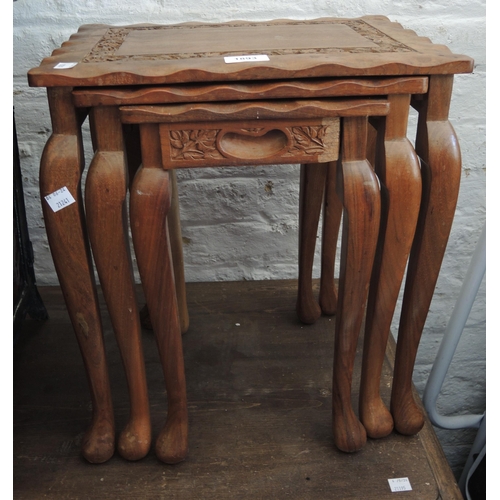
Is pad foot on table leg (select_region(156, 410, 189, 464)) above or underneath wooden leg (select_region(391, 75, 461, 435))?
underneath

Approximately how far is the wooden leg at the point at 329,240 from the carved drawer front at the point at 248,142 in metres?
0.32

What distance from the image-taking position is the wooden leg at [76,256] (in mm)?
779

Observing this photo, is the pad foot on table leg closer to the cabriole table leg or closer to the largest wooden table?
the largest wooden table

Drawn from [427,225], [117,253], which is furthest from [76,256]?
[427,225]

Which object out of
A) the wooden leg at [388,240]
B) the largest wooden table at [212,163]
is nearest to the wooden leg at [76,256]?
the largest wooden table at [212,163]

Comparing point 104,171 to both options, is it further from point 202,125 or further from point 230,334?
point 230,334

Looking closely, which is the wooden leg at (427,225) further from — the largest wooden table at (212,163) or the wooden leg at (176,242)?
the wooden leg at (176,242)

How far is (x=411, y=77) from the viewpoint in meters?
0.77

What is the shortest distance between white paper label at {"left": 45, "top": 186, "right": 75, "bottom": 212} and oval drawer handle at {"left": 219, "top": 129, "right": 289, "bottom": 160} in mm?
209

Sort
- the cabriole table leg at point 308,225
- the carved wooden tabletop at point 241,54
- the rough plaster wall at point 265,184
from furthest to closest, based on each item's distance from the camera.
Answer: the rough plaster wall at point 265,184 → the cabriole table leg at point 308,225 → the carved wooden tabletop at point 241,54

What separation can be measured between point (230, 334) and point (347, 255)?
47 centimetres

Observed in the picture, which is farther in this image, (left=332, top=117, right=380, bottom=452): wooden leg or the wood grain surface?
the wood grain surface

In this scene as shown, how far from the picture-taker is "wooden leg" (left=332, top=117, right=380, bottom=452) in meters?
0.79

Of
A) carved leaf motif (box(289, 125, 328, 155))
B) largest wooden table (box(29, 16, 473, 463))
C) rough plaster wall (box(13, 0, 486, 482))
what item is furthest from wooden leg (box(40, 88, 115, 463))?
rough plaster wall (box(13, 0, 486, 482))
